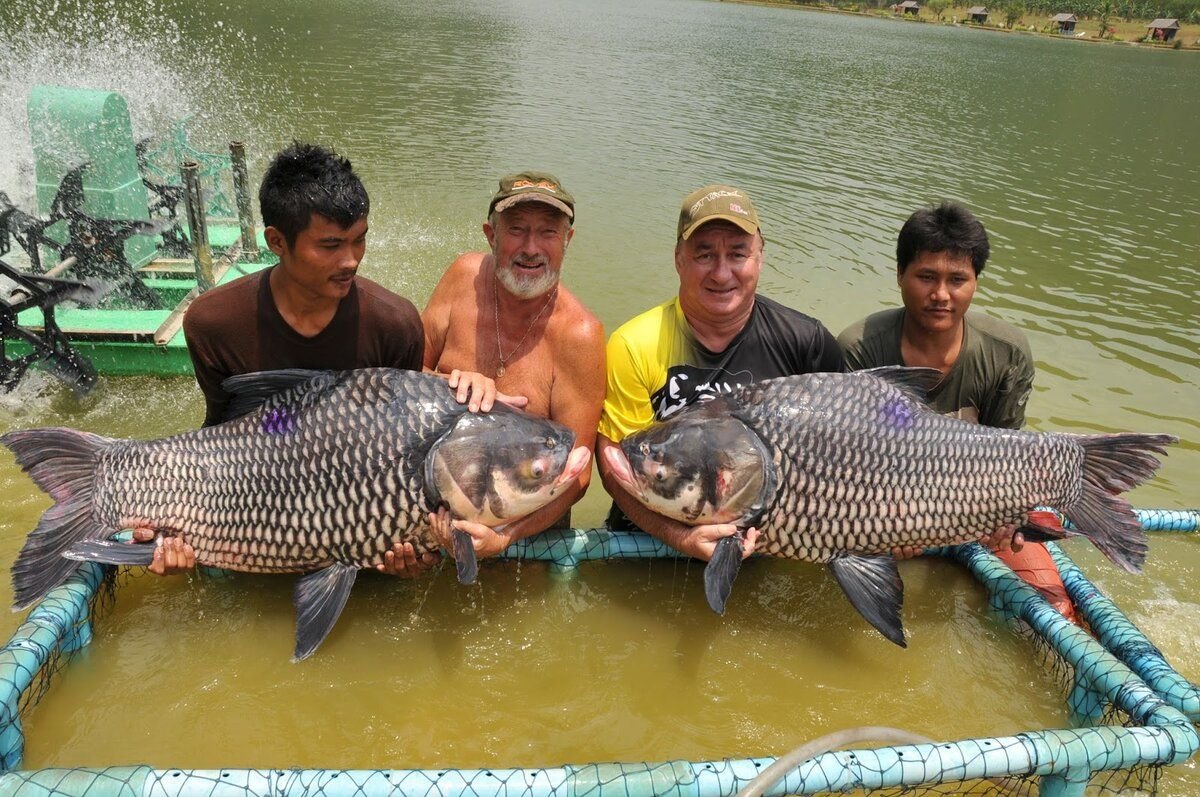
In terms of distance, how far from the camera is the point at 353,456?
2.97 m

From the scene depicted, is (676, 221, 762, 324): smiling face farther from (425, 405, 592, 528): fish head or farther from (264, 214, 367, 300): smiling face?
(264, 214, 367, 300): smiling face

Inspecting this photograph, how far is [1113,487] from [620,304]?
5.79m

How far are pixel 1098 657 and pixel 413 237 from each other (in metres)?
8.46

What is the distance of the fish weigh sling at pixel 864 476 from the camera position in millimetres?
3111

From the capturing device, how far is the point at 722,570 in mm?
2990

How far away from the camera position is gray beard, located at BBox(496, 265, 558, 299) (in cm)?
350

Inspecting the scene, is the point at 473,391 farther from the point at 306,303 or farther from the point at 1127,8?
the point at 1127,8

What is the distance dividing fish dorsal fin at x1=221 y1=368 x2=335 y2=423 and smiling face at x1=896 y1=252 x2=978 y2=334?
2667 millimetres

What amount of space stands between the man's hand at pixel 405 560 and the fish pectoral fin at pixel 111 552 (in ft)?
2.82

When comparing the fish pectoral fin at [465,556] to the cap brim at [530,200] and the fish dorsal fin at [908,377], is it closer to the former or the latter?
the cap brim at [530,200]

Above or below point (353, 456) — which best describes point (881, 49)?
above

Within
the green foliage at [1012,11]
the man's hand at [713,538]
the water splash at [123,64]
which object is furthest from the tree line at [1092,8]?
the man's hand at [713,538]

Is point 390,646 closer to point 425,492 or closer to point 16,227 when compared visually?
point 425,492

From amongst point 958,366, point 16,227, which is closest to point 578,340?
point 958,366
